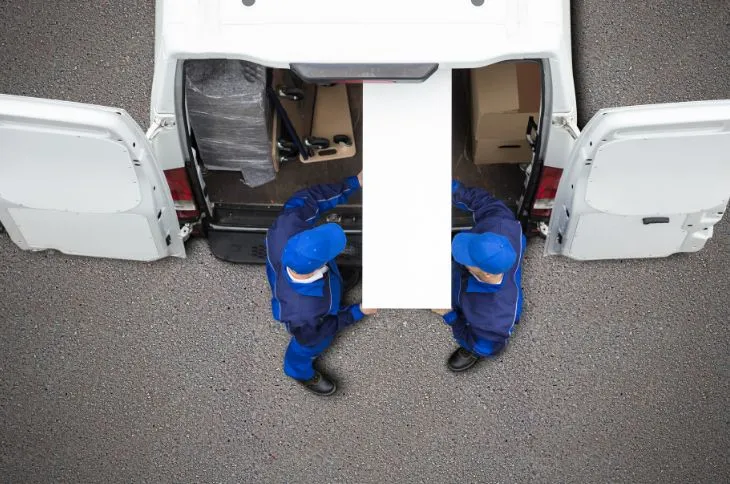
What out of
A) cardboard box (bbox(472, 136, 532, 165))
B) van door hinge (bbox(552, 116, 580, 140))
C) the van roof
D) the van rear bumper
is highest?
the van roof

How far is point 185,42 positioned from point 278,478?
235 cm

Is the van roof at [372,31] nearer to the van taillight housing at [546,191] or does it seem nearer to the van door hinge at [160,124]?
the van door hinge at [160,124]

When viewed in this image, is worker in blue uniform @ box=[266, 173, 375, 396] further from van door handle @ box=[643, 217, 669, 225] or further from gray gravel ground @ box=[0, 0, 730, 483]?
van door handle @ box=[643, 217, 669, 225]

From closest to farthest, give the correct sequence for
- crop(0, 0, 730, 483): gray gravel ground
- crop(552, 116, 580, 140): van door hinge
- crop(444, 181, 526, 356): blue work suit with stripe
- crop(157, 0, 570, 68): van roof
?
crop(157, 0, 570, 68): van roof
crop(552, 116, 580, 140): van door hinge
crop(444, 181, 526, 356): blue work suit with stripe
crop(0, 0, 730, 483): gray gravel ground

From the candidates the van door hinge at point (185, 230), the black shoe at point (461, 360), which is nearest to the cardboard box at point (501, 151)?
the black shoe at point (461, 360)

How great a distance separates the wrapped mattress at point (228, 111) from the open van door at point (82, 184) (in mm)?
343

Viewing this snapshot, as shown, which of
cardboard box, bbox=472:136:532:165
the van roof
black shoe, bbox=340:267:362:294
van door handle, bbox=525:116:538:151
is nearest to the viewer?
the van roof

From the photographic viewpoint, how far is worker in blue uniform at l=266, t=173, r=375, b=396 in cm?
285

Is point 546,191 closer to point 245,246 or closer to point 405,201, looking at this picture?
point 405,201

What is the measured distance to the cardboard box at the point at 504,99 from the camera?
11.6 feet

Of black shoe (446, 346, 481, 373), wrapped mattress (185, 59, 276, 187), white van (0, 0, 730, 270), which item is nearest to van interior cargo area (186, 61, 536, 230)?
white van (0, 0, 730, 270)

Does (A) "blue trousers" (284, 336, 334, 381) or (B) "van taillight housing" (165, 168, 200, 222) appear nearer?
(B) "van taillight housing" (165, 168, 200, 222)

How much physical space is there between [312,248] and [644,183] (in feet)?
4.81

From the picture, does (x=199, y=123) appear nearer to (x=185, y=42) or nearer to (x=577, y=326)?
(x=185, y=42)
